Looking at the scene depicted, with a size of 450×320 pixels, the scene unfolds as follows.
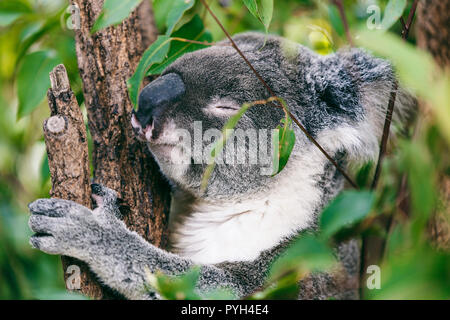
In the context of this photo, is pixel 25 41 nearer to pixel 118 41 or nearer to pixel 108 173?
pixel 118 41

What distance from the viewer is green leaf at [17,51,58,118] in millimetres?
2357

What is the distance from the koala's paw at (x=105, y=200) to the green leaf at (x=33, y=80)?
64 centimetres

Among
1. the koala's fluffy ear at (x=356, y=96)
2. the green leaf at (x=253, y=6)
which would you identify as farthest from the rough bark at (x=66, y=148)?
the koala's fluffy ear at (x=356, y=96)

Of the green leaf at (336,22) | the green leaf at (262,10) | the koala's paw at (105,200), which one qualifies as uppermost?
the green leaf at (336,22)

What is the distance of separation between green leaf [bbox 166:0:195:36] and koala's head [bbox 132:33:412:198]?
31 centimetres

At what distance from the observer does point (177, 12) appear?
6.18 feet

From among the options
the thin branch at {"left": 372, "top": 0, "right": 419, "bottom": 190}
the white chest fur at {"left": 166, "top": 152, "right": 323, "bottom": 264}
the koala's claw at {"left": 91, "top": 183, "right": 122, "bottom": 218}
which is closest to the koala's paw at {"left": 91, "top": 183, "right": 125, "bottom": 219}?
the koala's claw at {"left": 91, "top": 183, "right": 122, "bottom": 218}

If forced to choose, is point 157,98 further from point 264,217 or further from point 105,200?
point 264,217

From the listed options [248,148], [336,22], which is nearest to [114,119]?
[248,148]

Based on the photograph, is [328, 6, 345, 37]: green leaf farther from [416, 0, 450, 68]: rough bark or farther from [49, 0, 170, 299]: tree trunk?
[49, 0, 170, 299]: tree trunk

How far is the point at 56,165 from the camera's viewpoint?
5.93 feet

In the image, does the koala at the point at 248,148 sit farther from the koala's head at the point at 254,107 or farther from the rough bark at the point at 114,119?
the rough bark at the point at 114,119

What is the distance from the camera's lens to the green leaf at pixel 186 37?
224 cm
